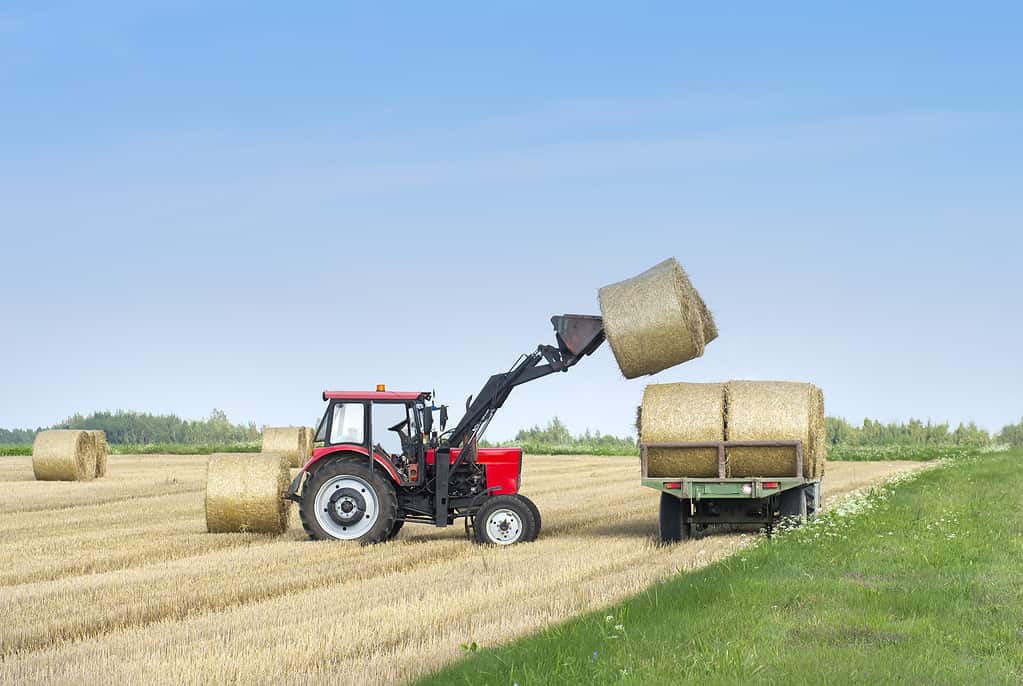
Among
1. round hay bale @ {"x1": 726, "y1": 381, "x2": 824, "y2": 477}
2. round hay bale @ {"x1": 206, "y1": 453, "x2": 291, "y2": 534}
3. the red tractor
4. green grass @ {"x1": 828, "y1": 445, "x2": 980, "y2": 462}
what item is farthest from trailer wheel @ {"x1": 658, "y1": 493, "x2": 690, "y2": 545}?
green grass @ {"x1": 828, "y1": 445, "x2": 980, "y2": 462}

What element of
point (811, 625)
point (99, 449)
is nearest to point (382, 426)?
point (811, 625)

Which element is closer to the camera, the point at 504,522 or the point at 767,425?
the point at 767,425

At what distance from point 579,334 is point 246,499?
209 inches

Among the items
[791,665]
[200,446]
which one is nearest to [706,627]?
[791,665]

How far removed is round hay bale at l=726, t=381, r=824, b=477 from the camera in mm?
14266

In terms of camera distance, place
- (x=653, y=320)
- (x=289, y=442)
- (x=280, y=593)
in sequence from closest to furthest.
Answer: (x=280, y=593), (x=653, y=320), (x=289, y=442)

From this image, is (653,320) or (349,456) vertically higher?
(653,320)

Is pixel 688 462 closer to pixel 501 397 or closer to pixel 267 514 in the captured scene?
pixel 501 397

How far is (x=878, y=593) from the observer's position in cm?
913

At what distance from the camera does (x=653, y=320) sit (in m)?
13.7

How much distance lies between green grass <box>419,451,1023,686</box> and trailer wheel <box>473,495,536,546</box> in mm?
3080

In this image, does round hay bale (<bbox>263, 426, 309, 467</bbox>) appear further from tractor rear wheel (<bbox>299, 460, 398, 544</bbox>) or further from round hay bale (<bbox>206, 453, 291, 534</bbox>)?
tractor rear wheel (<bbox>299, 460, 398, 544</bbox>)

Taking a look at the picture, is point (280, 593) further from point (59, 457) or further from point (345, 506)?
point (59, 457)

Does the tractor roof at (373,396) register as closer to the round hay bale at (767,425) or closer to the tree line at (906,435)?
the round hay bale at (767,425)
